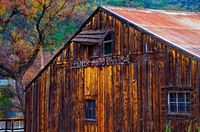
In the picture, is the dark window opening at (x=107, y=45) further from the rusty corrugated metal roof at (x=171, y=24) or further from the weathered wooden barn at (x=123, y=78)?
the rusty corrugated metal roof at (x=171, y=24)

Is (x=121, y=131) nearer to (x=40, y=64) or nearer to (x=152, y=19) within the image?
(x=152, y=19)

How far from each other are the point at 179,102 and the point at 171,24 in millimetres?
4112

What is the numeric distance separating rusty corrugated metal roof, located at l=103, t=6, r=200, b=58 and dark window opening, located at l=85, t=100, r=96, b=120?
3.56m

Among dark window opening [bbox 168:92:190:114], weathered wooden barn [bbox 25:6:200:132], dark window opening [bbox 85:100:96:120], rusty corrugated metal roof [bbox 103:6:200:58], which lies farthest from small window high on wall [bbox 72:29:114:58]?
dark window opening [bbox 168:92:190:114]

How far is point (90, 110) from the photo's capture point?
1873cm

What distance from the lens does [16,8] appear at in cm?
3073

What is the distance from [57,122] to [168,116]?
6.27 meters

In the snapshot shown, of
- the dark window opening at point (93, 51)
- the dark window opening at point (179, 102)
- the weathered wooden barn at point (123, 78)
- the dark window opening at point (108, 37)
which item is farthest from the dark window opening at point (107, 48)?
the dark window opening at point (179, 102)

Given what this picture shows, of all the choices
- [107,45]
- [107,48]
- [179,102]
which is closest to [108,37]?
[107,45]

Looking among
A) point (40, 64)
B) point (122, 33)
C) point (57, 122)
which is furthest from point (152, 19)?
point (40, 64)

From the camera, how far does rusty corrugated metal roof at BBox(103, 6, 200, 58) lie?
15.7 meters

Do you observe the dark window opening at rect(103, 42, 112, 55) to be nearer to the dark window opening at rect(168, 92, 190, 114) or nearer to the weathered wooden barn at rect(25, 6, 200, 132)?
the weathered wooden barn at rect(25, 6, 200, 132)

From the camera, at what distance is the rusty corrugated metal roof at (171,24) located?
51.4 feet

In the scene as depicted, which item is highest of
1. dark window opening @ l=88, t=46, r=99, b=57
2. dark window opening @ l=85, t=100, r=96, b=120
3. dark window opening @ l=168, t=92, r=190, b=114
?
dark window opening @ l=88, t=46, r=99, b=57
